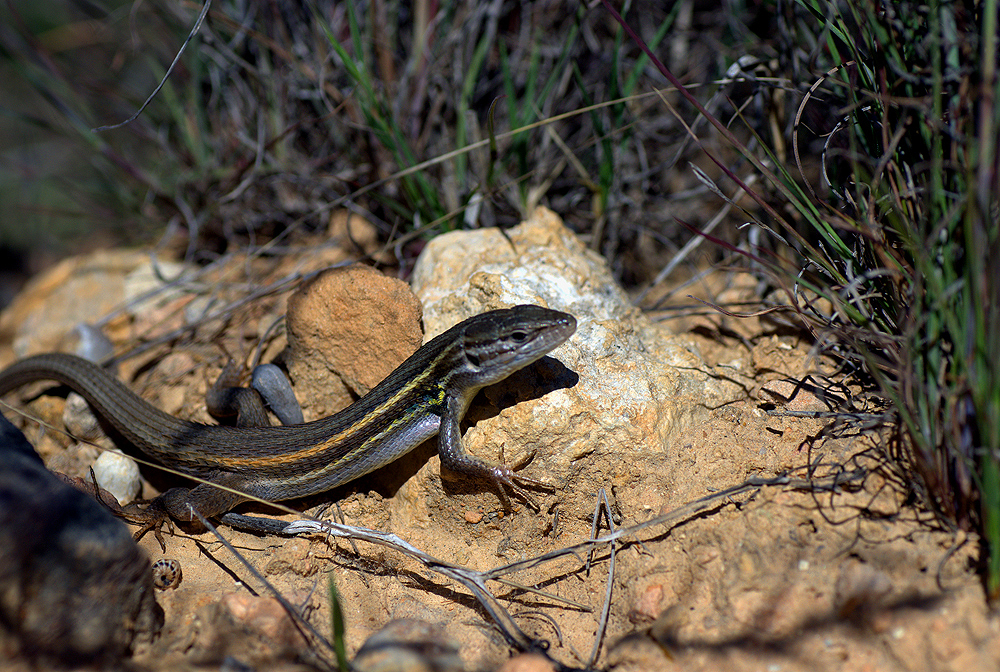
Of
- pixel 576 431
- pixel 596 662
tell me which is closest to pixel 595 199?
pixel 576 431

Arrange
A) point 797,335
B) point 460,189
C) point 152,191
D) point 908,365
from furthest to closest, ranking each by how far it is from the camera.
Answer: point 152,191, point 460,189, point 797,335, point 908,365

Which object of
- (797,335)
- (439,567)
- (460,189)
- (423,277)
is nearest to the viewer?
(439,567)

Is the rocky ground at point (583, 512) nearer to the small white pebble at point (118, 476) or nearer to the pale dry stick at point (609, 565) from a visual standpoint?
the pale dry stick at point (609, 565)

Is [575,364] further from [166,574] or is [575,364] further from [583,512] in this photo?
[166,574]

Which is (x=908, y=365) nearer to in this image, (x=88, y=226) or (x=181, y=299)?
(x=181, y=299)

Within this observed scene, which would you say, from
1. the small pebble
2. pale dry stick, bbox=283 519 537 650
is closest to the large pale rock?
pale dry stick, bbox=283 519 537 650

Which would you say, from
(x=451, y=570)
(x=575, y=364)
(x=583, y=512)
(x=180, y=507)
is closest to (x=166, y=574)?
(x=180, y=507)
